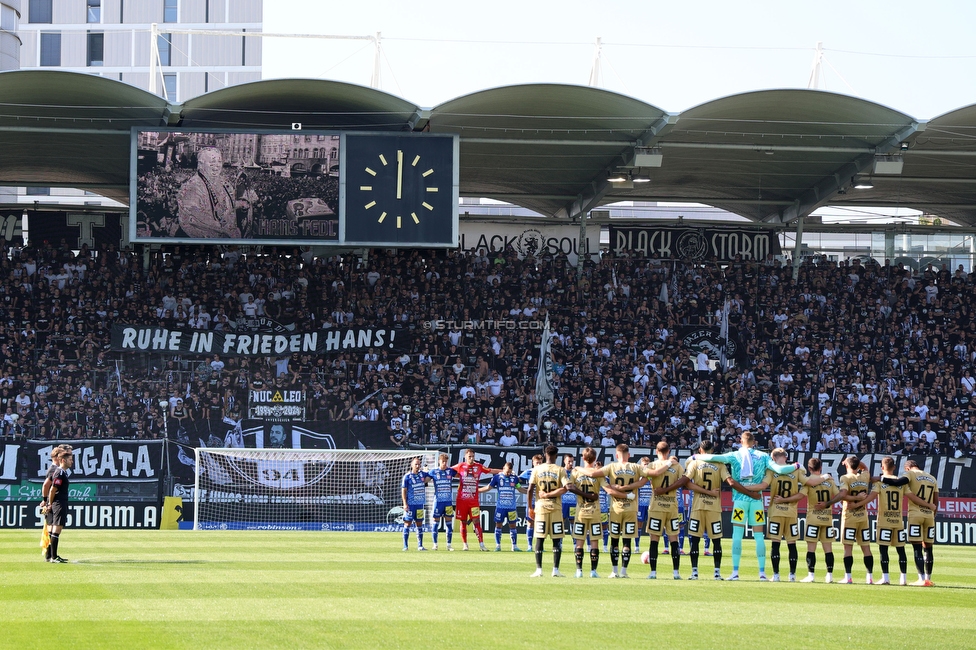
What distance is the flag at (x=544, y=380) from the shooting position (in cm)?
3469

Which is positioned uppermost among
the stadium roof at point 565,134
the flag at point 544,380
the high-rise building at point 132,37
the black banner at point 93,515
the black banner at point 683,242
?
the high-rise building at point 132,37

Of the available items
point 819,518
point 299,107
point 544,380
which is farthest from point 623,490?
point 299,107

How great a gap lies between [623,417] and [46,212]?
21515 millimetres

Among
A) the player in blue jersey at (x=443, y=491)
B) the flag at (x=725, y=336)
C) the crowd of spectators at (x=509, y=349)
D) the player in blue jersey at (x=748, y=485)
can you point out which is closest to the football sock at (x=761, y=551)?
the player in blue jersey at (x=748, y=485)

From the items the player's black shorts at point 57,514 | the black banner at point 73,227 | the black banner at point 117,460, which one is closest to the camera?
the player's black shorts at point 57,514

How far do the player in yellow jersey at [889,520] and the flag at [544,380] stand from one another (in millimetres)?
17417

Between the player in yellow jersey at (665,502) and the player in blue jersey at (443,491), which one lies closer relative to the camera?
the player in yellow jersey at (665,502)

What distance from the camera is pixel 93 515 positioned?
3019 centimetres

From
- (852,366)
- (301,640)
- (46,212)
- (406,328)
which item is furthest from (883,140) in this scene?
(301,640)

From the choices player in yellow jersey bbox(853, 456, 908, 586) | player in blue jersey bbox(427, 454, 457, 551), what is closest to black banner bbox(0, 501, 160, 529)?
player in blue jersey bbox(427, 454, 457, 551)

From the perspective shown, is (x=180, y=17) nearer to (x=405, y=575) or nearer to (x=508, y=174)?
(x=508, y=174)

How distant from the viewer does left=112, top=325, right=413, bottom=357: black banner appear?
36.4m

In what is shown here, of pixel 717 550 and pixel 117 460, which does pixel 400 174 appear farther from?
pixel 717 550

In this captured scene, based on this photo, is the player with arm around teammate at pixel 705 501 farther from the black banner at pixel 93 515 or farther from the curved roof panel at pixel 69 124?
the curved roof panel at pixel 69 124
